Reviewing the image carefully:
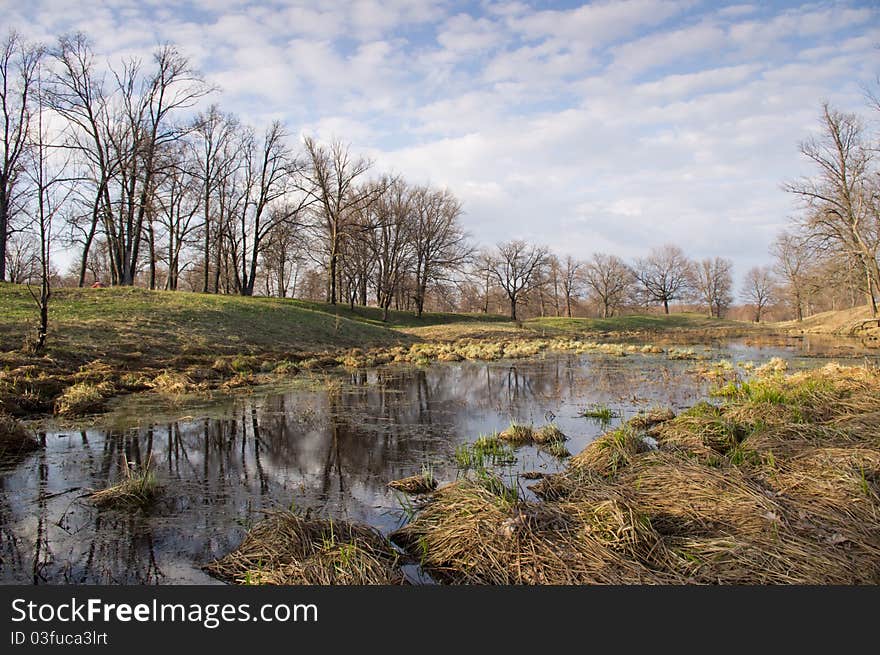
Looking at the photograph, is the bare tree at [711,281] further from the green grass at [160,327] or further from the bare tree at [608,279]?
the green grass at [160,327]

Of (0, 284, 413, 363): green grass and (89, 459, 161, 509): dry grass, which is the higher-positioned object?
(0, 284, 413, 363): green grass

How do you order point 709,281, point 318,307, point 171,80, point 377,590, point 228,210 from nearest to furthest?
point 377,590, point 171,80, point 318,307, point 228,210, point 709,281

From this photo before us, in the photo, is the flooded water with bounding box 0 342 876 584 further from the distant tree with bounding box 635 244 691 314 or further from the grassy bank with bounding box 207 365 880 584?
the distant tree with bounding box 635 244 691 314

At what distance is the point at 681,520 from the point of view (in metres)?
4.33

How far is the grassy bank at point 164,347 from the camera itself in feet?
34.6

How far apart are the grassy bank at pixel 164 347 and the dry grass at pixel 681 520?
8.38 m

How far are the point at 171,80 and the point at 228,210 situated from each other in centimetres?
1184

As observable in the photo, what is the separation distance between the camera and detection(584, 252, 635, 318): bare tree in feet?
229

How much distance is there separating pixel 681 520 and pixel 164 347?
15.8 meters

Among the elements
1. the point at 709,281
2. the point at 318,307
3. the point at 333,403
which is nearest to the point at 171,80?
the point at 318,307

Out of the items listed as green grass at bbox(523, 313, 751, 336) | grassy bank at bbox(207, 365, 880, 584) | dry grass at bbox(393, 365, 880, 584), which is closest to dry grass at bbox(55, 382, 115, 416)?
grassy bank at bbox(207, 365, 880, 584)

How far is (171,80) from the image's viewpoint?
1303 inches

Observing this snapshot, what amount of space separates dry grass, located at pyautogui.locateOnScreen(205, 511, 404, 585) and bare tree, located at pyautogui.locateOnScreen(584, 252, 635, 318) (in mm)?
68368

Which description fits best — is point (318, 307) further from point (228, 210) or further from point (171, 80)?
point (171, 80)
